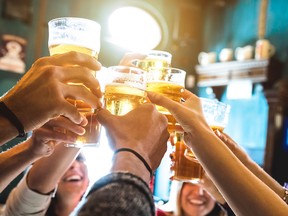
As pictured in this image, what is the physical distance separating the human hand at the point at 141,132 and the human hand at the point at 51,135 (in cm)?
20

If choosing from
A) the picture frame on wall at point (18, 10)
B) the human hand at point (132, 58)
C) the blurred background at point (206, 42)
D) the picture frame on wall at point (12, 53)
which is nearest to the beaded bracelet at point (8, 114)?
the human hand at point (132, 58)

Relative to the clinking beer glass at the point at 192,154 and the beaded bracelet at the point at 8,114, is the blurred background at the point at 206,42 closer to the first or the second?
the clinking beer glass at the point at 192,154

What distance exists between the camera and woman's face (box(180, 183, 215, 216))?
3.18 meters

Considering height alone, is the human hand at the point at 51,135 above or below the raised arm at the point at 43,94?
below

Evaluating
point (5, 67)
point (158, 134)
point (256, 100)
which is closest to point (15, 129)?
point (158, 134)

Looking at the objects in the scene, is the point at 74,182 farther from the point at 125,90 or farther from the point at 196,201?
the point at 125,90

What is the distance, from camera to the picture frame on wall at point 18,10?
5.54m

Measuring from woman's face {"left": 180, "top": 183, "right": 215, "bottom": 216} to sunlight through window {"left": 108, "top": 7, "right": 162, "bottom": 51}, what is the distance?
3.76 metres

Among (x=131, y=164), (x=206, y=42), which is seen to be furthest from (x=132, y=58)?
(x=206, y=42)

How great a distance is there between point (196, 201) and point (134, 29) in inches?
162

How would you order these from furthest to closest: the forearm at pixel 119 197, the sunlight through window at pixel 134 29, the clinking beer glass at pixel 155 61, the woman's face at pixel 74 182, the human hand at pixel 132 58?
the sunlight through window at pixel 134 29 < the woman's face at pixel 74 182 < the human hand at pixel 132 58 < the clinking beer glass at pixel 155 61 < the forearm at pixel 119 197

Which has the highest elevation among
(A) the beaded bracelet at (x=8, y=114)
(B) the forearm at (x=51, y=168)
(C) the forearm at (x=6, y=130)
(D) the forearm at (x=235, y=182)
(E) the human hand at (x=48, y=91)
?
(E) the human hand at (x=48, y=91)

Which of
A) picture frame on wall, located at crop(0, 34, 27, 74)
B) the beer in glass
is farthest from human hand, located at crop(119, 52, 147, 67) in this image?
picture frame on wall, located at crop(0, 34, 27, 74)

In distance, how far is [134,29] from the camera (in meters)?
6.66
